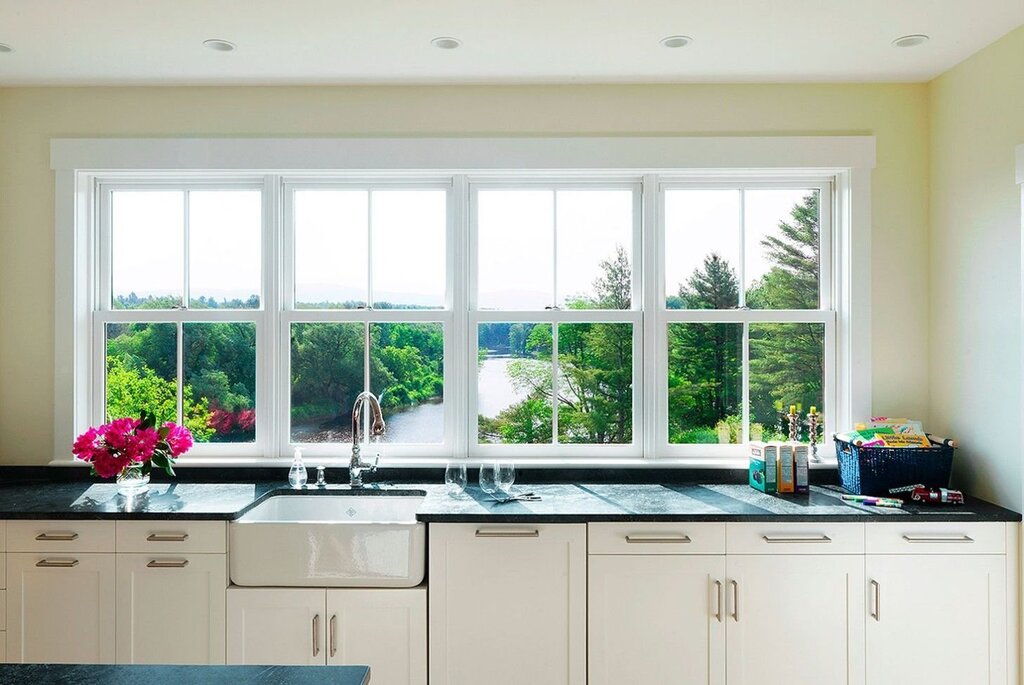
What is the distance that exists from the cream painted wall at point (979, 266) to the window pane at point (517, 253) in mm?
1566

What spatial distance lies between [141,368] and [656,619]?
7.71 ft

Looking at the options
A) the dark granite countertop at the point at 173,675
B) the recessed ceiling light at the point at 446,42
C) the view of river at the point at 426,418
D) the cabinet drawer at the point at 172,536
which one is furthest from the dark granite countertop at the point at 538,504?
the recessed ceiling light at the point at 446,42

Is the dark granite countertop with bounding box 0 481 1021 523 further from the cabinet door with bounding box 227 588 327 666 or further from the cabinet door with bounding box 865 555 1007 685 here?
the cabinet door with bounding box 227 588 327 666

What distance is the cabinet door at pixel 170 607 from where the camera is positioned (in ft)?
7.71

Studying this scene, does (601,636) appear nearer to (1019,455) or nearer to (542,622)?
(542,622)

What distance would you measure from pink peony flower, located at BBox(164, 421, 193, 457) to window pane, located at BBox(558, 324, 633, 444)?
1.50 m

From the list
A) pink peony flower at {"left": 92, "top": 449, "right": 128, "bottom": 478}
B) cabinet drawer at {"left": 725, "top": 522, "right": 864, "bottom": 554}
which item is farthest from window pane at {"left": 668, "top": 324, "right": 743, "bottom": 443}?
pink peony flower at {"left": 92, "top": 449, "right": 128, "bottom": 478}

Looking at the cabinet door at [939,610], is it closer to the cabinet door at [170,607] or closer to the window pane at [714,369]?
the window pane at [714,369]

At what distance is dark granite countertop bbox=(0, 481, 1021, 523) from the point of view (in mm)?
2340

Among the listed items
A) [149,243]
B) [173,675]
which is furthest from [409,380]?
[173,675]

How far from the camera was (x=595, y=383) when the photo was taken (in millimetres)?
3023

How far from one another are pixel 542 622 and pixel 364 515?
0.85 meters

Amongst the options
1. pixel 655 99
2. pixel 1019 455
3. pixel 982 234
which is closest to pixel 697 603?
pixel 1019 455

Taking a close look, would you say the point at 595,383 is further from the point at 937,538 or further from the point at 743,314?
the point at 937,538
